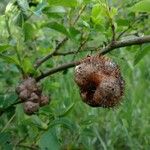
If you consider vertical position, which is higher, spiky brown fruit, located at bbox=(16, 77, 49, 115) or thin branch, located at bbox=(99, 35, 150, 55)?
thin branch, located at bbox=(99, 35, 150, 55)

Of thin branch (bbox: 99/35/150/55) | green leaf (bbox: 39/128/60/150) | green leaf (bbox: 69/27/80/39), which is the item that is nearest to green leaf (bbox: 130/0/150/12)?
thin branch (bbox: 99/35/150/55)

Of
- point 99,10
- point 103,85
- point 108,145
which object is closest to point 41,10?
point 99,10

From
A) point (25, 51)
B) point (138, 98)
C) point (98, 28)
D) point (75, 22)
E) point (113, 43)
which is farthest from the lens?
point (138, 98)

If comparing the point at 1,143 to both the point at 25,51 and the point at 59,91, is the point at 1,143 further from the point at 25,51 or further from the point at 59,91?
the point at 59,91

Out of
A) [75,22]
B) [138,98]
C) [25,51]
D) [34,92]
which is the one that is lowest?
[138,98]

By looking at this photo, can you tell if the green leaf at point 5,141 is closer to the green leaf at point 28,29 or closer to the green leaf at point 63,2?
the green leaf at point 28,29

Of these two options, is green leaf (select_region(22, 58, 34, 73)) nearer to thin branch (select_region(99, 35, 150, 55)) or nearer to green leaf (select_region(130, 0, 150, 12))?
thin branch (select_region(99, 35, 150, 55))

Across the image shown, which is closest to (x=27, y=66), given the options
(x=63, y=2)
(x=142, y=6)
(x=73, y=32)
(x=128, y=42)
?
(x=73, y=32)
